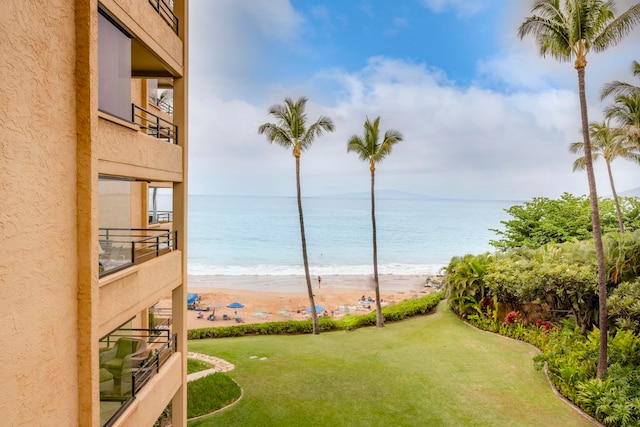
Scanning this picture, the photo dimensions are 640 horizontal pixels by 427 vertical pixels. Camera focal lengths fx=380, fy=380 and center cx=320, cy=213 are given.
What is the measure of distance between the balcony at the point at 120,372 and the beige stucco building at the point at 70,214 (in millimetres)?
20

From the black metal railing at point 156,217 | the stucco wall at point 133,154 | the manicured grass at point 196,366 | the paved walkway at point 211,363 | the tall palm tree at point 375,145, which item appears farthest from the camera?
the tall palm tree at point 375,145

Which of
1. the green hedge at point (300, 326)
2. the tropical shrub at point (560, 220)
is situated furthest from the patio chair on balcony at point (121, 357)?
the tropical shrub at point (560, 220)

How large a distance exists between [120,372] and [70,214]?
278 cm

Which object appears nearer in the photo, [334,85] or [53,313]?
[53,313]

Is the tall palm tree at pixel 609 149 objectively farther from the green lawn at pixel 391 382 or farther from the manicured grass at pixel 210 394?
the manicured grass at pixel 210 394

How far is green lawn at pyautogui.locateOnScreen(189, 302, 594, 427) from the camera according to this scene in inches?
392

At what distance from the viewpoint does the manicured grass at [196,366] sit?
13148 mm

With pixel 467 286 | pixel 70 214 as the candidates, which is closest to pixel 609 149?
pixel 467 286

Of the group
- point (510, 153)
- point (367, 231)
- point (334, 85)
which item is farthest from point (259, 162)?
point (510, 153)

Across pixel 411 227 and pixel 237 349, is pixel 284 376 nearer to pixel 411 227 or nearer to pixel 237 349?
pixel 237 349

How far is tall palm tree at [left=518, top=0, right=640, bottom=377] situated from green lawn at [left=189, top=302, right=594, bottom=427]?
8.60ft

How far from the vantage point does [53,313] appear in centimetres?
355

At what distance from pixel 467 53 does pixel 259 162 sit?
2101 inches

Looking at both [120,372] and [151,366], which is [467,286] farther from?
[120,372]
